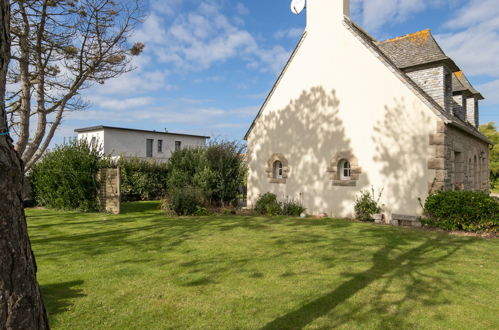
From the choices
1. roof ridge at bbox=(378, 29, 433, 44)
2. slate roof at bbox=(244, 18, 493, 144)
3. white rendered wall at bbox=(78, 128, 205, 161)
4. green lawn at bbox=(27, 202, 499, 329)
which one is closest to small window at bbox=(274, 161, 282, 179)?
slate roof at bbox=(244, 18, 493, 144)

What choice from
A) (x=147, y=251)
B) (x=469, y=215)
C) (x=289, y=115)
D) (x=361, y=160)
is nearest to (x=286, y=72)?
(x=289, y=115)

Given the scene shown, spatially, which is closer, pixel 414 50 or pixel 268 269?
pixel 268 269

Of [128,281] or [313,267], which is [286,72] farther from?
[128,281]

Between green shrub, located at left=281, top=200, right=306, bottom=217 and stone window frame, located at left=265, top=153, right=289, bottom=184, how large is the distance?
1118 millimetres

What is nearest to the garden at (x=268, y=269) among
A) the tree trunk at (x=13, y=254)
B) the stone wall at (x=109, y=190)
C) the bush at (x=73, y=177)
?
the stone wall at (x=109, y=190)

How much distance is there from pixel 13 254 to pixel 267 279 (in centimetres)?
399

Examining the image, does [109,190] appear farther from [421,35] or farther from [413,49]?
[421,35]

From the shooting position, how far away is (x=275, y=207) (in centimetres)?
1402

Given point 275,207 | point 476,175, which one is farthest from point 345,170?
point 476,175

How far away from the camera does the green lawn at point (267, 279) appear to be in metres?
4.04

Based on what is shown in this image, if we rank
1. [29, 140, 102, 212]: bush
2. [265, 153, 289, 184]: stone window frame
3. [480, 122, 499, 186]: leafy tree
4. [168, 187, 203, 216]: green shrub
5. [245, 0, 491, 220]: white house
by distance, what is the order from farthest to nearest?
[480, 122, 499, 186]: leafy tree
[29, 140, 102, 212]: bush
[265, 153, 289, 184]: stone window frame
[168, 187, 203, 216]: green shrub
[245, 0, 491, 220]: white house

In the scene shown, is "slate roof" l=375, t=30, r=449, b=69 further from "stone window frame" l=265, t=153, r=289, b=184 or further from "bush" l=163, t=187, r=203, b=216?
"bush" l=163, t=187, r=203, b=216

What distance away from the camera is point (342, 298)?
461cm

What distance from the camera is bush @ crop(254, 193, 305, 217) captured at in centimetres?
A: 1387
